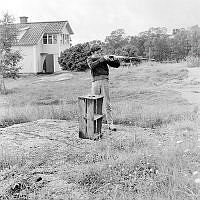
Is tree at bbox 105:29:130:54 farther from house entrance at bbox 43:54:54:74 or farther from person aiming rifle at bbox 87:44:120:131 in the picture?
house entrance at bbox 43:54:54:74

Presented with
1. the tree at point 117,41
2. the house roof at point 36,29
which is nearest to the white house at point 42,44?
the house roof at point 36,29

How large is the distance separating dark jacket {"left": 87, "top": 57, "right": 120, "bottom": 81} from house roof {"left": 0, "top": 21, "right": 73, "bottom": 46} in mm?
21144

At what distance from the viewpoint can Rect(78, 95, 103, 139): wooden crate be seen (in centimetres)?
509

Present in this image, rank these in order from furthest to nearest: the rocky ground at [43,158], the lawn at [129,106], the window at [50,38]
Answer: the window at [50,38], the lawn at [129,106], the rocky ground at [43,158]

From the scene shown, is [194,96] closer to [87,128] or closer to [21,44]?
[87,128]

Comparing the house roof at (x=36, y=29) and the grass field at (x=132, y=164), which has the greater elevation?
the house roof at (x=36, y=29)

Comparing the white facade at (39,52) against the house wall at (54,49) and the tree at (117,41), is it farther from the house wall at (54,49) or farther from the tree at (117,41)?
the tree at (117,41)

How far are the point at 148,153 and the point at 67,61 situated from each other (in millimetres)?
20775

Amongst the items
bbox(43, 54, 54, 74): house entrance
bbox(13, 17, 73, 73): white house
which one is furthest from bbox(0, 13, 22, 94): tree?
bbox(43, 54, 54, 74): house entrance

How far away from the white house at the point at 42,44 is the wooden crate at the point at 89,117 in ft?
71.0

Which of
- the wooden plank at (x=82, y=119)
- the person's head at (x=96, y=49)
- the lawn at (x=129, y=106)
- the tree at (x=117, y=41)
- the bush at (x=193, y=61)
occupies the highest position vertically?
the tree at (x=117, y=41)

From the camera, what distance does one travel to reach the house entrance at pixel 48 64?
1081 inches

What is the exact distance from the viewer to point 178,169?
129 inches

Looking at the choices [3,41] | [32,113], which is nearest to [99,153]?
[32,113]
